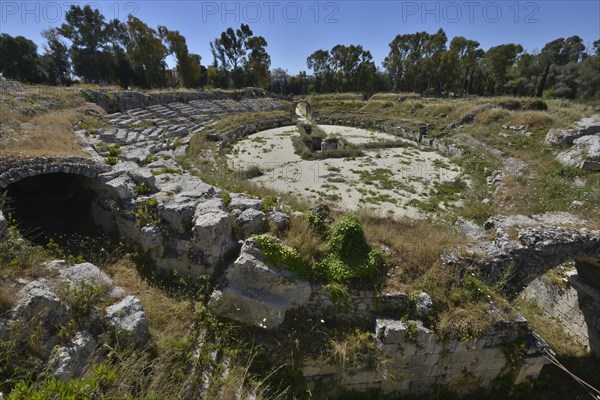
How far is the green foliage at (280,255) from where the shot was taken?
6.45 m

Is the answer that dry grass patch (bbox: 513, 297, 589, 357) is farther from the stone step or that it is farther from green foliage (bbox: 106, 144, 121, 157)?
green foliage (bbox: 106, 144, 121, 157)

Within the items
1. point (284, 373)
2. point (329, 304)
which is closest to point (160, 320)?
point (284, 373)

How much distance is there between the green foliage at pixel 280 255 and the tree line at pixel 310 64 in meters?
40.0

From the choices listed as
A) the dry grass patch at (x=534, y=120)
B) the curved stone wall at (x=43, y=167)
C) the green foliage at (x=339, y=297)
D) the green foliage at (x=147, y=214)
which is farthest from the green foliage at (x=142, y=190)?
the dry grass patch at (x=534, y=120)

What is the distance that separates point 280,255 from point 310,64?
71.4 meters

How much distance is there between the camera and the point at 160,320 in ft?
19.6

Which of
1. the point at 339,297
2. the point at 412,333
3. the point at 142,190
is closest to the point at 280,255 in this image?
the point at 339,297

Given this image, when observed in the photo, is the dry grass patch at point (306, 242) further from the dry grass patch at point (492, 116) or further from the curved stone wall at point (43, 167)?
the dry grass patch at point (492, 116)

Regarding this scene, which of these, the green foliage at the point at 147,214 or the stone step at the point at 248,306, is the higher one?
the green foliage at the point at 147,214

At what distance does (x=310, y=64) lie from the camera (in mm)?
69500

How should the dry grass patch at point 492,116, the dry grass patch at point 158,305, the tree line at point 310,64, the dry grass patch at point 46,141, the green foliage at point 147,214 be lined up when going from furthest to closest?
the tree line at point 310,64 → the dry grass patch at point 492,116 → the dry grass patch at point 46,141 → the green foliage at point 147,214 → the dry grass patch at point 158,305

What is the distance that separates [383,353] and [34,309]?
6179 mm

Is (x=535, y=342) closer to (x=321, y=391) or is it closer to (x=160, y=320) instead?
(x=321, y=391)

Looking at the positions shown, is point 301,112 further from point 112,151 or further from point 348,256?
point 348,256
